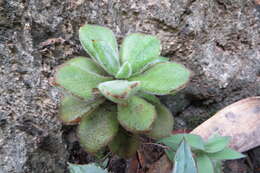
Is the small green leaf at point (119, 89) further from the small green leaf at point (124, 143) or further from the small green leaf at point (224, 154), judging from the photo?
the small green leaf at point (224, 154)

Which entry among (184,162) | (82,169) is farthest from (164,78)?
(82,169)

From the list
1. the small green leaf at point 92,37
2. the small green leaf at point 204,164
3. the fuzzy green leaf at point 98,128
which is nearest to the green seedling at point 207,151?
the small green leaf at point 204,164

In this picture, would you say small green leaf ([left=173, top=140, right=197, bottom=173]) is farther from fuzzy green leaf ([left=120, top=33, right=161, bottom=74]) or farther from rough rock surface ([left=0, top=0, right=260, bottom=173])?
rough rock surface ([left=0, top=0, right=260, bottom=173])

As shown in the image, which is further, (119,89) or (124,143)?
(124,143)

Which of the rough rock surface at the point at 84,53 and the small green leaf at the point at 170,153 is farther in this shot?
the small green leaf at the point at 170,153

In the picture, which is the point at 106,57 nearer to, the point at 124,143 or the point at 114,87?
the point at 114,87
